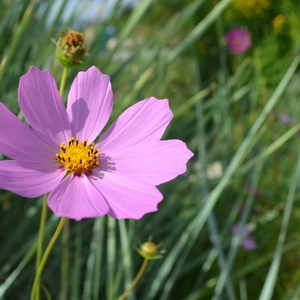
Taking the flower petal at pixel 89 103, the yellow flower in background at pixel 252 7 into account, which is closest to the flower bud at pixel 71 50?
the flower petal at pixel 89 103

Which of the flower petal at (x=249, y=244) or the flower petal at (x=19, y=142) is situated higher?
the flower petal at (x=19, y=142)

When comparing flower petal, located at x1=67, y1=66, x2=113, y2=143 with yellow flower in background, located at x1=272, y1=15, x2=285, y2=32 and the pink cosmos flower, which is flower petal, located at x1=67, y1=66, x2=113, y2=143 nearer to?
the pink cosmos flower

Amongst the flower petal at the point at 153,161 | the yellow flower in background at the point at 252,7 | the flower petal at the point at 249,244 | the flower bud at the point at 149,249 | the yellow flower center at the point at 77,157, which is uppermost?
the yellow flower in background at the point at 252,7

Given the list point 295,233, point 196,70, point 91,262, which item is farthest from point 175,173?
point 295,233

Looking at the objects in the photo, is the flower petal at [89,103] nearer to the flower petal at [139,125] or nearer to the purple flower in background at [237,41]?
the flower petal at [139,125]

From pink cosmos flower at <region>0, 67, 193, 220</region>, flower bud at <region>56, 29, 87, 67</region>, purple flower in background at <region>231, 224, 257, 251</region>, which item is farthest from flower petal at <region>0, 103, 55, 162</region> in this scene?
purple flower in background at <region>231, 224, 257, 251</region>
